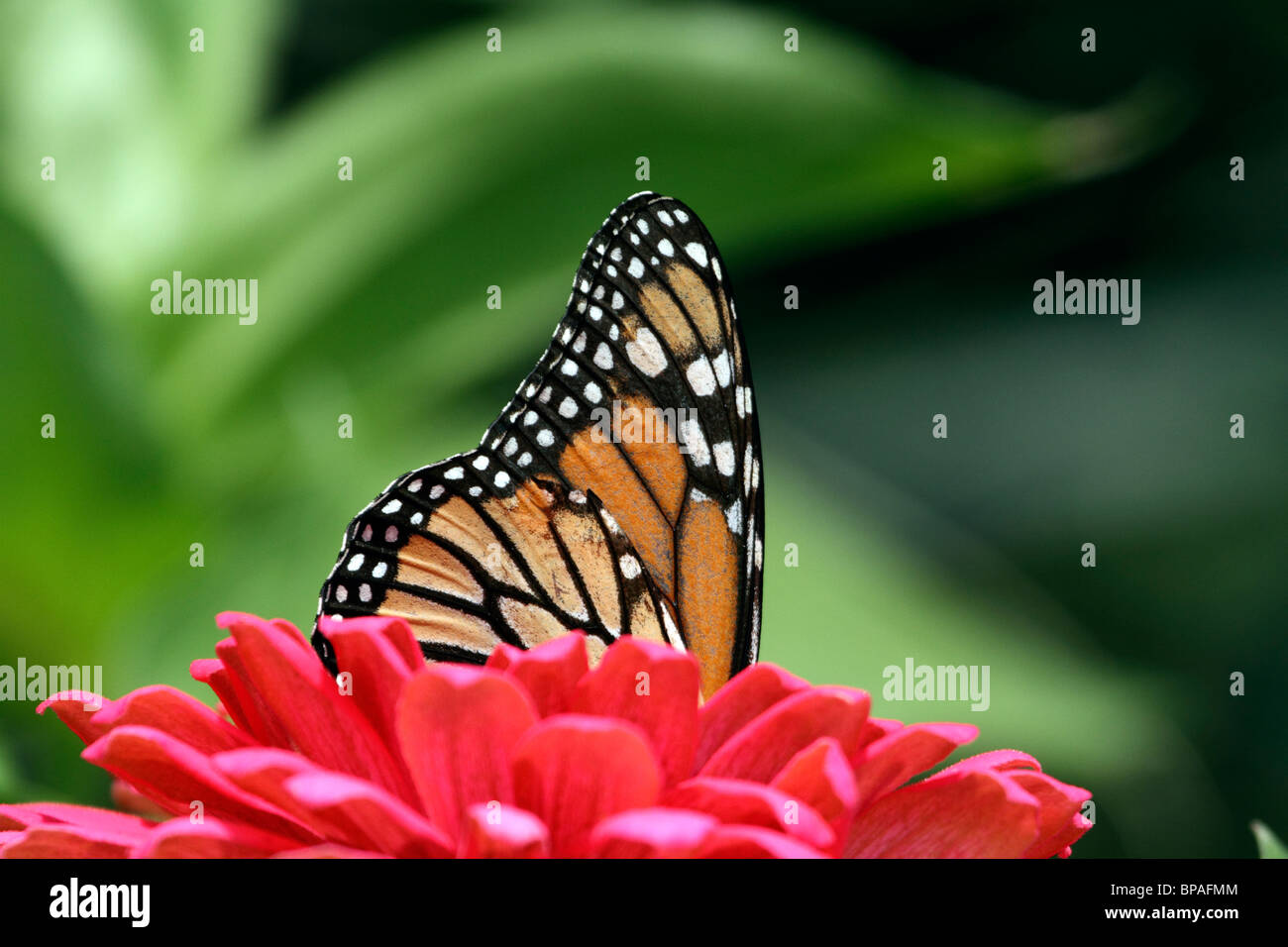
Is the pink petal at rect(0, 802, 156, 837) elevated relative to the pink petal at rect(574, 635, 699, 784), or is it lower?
lower

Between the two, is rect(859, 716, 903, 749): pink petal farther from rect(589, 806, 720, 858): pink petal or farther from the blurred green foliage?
the blurred green foliage

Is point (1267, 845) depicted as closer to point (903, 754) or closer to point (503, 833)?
point (903, 754)

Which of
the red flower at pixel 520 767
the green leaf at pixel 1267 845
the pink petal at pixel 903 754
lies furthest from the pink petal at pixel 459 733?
the green leaf at pixel 1267 845

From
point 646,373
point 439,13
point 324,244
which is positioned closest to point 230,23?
point 324,244

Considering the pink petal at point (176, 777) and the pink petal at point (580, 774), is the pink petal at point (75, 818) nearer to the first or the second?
the pink petal at point (176, 777)

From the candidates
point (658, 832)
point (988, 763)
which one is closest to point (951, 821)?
point (988, 763)

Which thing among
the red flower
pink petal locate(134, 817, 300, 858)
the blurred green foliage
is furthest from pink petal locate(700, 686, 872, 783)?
the blurred green foliage
